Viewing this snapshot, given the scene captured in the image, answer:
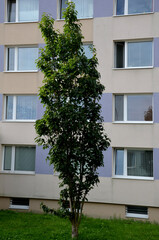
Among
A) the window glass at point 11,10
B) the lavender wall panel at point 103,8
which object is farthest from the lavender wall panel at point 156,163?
the window glass at point 11,10

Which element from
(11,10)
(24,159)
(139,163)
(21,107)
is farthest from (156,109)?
(11,10)

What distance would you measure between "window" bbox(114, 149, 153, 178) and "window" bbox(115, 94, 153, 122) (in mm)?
1346

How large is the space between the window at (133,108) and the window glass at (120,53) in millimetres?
1398

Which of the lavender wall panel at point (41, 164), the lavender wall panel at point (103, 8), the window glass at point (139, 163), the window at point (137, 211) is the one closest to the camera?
the window at point (137, 211)

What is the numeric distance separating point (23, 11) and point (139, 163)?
8.83 meters

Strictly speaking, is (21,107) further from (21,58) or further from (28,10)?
(28,10)

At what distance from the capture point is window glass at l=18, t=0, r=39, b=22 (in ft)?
50.2

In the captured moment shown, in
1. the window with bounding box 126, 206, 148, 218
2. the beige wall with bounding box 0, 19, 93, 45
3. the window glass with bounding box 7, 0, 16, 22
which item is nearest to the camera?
the window with bounding box 126, 206, 148, 218

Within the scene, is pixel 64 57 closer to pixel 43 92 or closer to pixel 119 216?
pixel 43 92

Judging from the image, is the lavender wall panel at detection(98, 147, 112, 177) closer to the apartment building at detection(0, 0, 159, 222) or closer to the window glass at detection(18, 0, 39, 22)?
the apartment building at detection(0, 0, 159, 222)

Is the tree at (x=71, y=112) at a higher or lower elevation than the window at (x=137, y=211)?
higher

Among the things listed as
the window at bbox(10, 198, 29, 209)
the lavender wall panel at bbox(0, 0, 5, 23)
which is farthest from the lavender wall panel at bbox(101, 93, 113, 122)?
the lavender wall panel at bbox(0, 0, 5, 23)

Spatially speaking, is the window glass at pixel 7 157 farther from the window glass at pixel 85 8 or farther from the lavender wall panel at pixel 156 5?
the lavender wall panel at pixel 156 5

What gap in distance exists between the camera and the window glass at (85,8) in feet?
47.9
